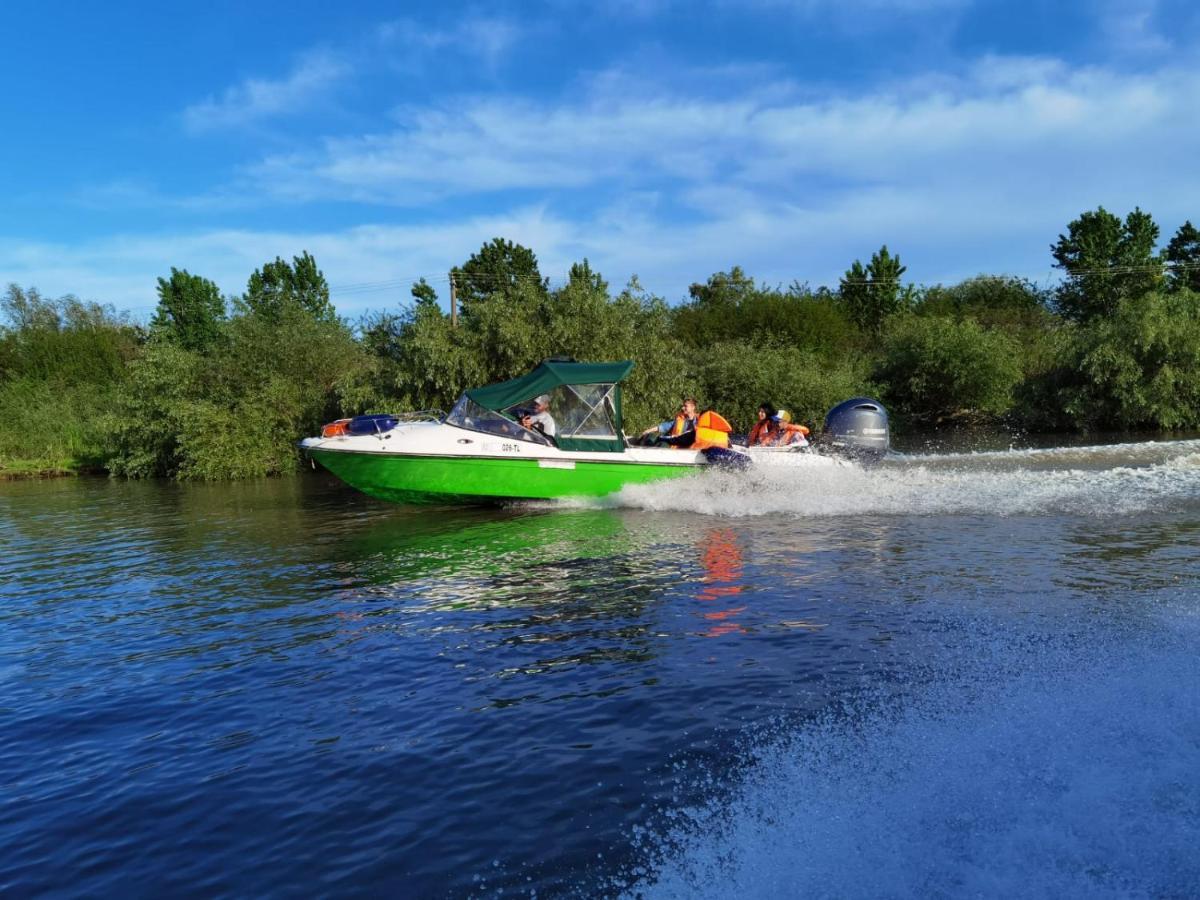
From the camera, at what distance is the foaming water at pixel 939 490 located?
1422 cm

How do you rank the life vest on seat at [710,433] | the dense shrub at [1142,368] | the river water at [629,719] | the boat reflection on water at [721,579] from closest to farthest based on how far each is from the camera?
the river water at [629,719] < the boat reflection on water at [721,579] < the life vest on seat at [710,433] < the dense shrub at [1142,368]

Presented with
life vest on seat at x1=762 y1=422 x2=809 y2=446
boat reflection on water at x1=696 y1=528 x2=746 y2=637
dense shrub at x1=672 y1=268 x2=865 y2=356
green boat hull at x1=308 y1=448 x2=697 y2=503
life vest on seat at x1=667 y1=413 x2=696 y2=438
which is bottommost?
boat reflection on water at x1=696 y1=528 x2=746 y2=637

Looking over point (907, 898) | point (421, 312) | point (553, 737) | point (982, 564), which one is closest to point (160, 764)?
point (553, 737)

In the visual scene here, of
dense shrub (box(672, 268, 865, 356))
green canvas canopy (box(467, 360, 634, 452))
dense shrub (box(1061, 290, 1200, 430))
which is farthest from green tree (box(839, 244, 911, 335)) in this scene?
green canvas canopy (box(467, 360, 634, 452))

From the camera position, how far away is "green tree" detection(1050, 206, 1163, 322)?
58.8 metres

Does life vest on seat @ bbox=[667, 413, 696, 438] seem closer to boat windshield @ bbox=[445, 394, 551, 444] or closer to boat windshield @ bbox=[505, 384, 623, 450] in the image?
boat windshield @ bbox=[505, 384, 623, 450]

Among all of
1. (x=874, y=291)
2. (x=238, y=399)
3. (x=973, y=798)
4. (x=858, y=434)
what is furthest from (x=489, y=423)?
(x=874, y=291)

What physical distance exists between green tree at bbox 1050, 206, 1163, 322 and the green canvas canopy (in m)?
54.1

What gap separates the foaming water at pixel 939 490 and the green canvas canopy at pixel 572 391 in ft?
3.88

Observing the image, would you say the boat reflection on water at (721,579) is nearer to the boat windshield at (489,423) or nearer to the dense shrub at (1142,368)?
the boat windshield at (489,423)

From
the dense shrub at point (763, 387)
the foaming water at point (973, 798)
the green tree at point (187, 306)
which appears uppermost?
the green tree at point (187, 306)

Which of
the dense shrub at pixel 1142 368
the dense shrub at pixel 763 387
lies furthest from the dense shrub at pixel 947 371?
the dense shrub at pixel 763 387

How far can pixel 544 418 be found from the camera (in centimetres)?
1648

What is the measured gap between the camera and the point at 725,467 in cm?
1641
